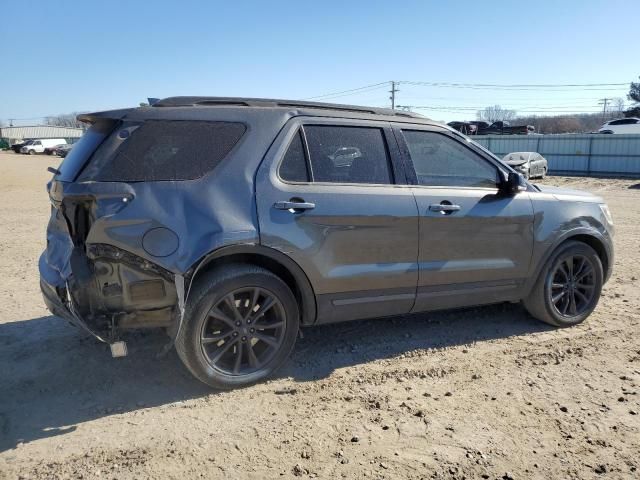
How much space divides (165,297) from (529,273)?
3.14 meters

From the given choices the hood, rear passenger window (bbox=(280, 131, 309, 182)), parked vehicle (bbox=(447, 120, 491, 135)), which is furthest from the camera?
parked vehicle (bbox=(447, 120, 491, 135))

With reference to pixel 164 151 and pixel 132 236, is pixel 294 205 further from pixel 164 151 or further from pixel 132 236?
pixel 132 236

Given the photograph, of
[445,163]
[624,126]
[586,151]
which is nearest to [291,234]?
[445,163]

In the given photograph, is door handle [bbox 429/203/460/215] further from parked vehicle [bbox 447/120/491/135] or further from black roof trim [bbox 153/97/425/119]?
parked vehicle [bbox 447/120/491/135]

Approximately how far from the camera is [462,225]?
4.23 meters

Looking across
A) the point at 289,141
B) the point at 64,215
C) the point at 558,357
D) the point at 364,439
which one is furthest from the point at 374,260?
the point at 64,215

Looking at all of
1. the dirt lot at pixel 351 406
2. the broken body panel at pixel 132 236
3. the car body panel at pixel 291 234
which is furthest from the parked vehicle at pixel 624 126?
the broken body panel at pixel 132 236

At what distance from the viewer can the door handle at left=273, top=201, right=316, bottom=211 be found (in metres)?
3.59

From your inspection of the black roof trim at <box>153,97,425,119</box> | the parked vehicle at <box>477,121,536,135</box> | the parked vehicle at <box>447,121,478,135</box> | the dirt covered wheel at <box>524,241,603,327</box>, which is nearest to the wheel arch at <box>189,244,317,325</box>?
the black roof trim at <box>153,97,425,119</box>

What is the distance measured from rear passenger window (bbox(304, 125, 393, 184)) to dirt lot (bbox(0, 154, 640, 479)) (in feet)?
4.86

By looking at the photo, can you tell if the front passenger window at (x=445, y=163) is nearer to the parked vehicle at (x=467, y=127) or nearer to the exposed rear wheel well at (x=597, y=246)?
the exposed rear wheel well at (x=597, y=246)

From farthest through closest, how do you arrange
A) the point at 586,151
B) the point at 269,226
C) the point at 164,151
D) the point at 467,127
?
the point at 467,127
the point at 586,151
the point at 269,226
the point at 164,151

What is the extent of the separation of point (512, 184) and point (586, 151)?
2702 cm

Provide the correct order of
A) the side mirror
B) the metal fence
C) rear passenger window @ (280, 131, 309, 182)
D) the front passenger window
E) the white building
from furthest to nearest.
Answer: the white building
the metal fence
the side mirror
the front passenger window
rear passenger window @ (280, 131, 309, 182)
